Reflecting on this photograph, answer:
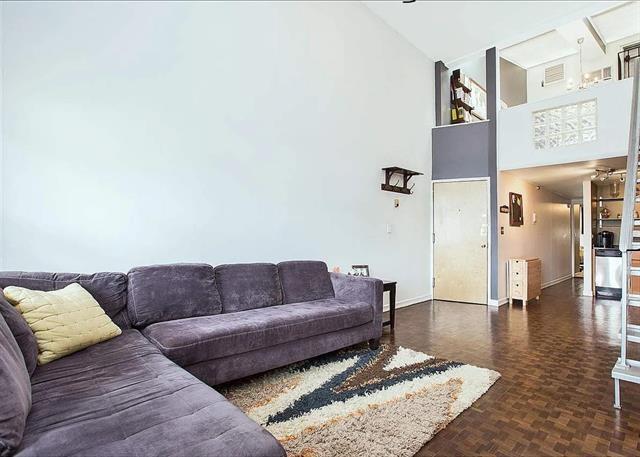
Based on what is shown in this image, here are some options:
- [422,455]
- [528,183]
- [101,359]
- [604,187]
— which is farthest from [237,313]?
[604,187]

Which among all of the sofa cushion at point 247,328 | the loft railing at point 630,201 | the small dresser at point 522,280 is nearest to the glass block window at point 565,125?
the small dresser at point 522,280

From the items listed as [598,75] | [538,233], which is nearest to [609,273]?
[538,233]

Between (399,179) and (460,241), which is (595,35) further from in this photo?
(399,179)

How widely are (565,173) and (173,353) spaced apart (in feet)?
20.8

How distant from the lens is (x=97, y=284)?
7.47 ft

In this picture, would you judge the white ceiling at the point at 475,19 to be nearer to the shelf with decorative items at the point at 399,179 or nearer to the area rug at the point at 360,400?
the shelf with decorative items at the point at 399,179

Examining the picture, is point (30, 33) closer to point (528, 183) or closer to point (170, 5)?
point (170, 5)

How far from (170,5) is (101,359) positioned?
9.08ft

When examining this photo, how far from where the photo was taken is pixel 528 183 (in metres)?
6.54

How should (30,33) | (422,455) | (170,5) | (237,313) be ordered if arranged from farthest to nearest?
(170,5), (237,313), (30,33), (422,455)

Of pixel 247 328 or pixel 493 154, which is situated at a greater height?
pixel 493 154

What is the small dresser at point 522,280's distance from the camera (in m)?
5.36

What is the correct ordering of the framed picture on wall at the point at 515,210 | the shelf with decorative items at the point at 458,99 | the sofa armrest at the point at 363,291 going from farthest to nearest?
the shelf with decorative items at the point at 458,99, the framed picture on wall at the point at 515,210, the sofa armrest at the point at 363,291

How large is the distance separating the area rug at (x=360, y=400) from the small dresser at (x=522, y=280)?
3279 mm
